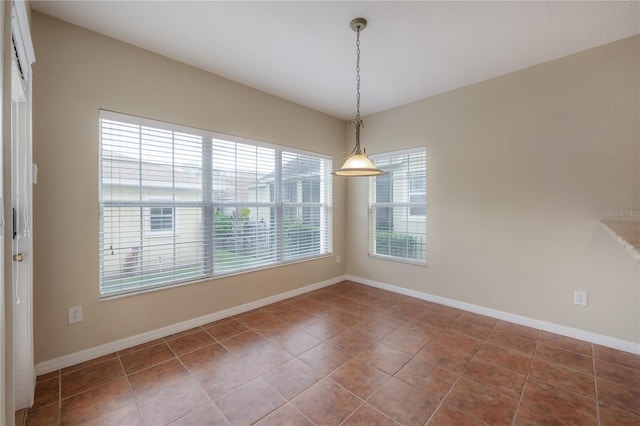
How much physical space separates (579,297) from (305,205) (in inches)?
126

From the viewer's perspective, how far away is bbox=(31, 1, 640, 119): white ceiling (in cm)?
205

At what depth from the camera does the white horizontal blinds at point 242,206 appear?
3.13 meters

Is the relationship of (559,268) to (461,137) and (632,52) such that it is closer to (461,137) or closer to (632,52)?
(461,137)

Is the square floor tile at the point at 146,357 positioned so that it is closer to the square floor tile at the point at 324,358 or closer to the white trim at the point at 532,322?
the square floor tile at the point at 324,358

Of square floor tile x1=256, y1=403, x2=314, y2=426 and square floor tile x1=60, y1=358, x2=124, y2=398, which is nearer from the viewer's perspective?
square floor tile x1=256, y1=403, x2=314, y2=426

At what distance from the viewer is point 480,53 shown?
8.60ft

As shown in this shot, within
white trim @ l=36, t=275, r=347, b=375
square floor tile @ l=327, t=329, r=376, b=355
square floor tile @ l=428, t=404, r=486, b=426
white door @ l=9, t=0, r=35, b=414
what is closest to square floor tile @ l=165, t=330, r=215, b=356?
white trim @ l=36, t=275, r=347, b=375

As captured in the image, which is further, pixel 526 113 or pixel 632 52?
pixel 526 113

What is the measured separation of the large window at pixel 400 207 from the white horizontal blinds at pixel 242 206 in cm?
162

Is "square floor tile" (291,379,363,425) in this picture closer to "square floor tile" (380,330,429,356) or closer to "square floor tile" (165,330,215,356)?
"square floor tile" (380,330,429,356)

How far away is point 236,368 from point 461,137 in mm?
3421

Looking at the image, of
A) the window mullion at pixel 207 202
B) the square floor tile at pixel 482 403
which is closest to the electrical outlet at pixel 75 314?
the window mullion at pixel 207 202

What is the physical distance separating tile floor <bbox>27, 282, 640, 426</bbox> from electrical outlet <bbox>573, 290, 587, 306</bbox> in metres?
0.36

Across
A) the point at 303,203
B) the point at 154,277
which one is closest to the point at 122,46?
the point at 154,277
